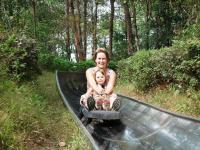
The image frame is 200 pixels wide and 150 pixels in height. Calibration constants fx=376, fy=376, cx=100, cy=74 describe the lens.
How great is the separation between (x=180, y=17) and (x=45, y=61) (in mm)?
9915

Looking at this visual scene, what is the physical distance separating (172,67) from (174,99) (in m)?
1.23

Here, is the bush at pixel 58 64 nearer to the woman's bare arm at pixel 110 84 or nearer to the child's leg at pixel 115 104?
the woman's bare arm at pixel 110 84

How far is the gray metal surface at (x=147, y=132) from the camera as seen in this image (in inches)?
236

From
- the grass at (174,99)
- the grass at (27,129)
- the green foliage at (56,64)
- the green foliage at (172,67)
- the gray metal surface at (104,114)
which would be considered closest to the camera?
the grass at (27,129)

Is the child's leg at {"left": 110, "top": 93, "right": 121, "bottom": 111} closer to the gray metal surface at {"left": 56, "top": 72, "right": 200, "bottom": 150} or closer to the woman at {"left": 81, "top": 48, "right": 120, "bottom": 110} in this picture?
the woman at {"left": 81, "top": 48, "right": 120, "bottom": 110}

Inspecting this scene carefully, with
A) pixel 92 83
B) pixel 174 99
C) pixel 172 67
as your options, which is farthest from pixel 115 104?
pixel 172 67

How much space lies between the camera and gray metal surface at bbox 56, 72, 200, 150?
236 inches

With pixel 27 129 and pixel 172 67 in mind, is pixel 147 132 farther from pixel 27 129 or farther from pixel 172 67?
pixel 172 67

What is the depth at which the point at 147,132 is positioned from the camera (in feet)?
22.8


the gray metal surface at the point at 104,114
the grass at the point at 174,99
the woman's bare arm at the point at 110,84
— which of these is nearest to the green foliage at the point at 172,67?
the grass at the point at 174,99

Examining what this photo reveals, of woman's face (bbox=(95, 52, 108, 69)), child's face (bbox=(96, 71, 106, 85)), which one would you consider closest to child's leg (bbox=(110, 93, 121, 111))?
child's face (bbox=(96, 71, 106, 85))

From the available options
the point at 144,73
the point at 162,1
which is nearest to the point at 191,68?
the point at 144,73

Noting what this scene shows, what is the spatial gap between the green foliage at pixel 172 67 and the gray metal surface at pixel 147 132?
1889 mm

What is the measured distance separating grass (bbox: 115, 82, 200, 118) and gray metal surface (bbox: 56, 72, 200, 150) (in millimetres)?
959
